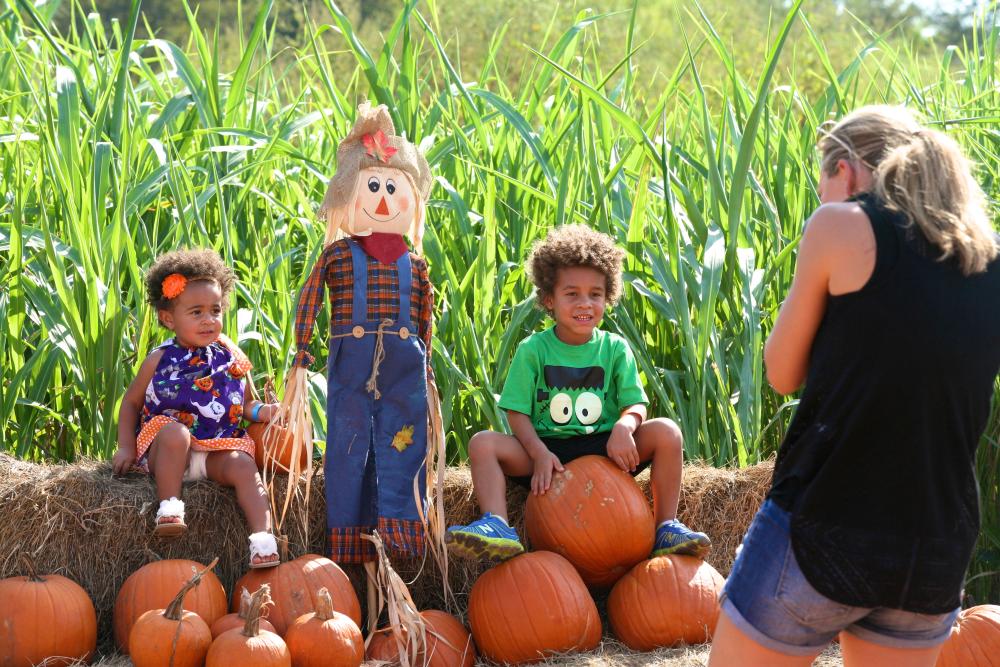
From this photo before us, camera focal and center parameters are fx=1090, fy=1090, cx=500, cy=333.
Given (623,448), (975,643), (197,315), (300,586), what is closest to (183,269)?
(197,315)

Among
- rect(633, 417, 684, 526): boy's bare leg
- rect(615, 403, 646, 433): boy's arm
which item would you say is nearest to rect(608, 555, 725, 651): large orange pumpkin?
rect(633, 417, 684, 526): boy's bare leg

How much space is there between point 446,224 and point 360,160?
96 cm

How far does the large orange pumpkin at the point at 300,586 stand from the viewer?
2818mm

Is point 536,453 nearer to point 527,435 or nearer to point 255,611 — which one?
point 527,435

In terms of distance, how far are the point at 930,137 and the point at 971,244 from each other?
0.67ft

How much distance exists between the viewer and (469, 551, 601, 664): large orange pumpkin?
283cm

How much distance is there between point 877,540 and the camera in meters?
1.61

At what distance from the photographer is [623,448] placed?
9.95ft

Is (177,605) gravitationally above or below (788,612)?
below

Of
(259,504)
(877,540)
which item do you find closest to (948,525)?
(877,540)

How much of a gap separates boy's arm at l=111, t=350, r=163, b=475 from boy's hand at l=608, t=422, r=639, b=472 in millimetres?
1286

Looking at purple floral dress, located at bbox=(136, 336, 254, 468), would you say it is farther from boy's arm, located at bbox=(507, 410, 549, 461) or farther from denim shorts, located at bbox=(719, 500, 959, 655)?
denim shorts, located at bbox=(719, 500, 959, 655)

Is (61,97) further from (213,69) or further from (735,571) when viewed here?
(735,571)

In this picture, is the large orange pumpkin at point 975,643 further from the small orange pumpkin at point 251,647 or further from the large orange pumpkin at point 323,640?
the small orange pumpkin at point 251,647
